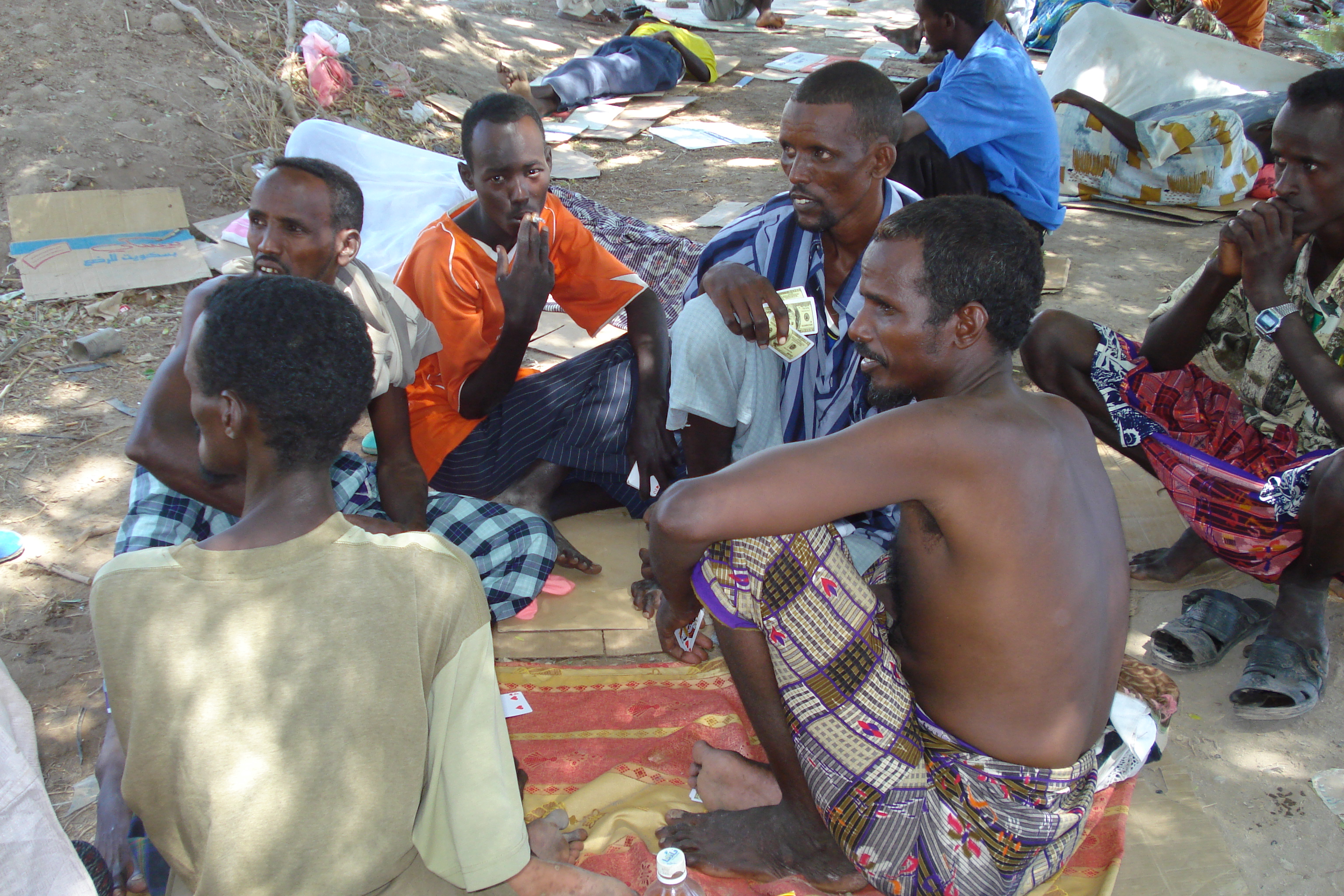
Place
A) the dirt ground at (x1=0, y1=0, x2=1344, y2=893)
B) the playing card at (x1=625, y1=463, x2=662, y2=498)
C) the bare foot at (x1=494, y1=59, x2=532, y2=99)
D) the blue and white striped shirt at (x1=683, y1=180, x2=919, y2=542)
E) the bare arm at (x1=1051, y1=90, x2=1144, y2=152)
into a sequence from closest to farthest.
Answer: the dirt ground at (x1=0, y1=0, x2=1344, y2=893) < the blue and white striped shirt at (x1=683, y1=180, x2=919, y2=542) < the playing card at (x1=625, y1=463, x2=662, y2=498) < the bare foot at (x1=494, y1=59, x2=532, y2=99) < the bare arm at (x1=1051, y1=90, x2=1144, y2=152)

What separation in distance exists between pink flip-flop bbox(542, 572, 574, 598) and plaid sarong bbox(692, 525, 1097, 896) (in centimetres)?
120

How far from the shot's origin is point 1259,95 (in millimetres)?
5770

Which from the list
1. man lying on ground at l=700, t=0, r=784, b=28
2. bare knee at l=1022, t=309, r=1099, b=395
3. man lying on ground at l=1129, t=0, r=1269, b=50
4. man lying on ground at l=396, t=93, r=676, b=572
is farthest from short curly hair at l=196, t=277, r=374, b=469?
man lying on ground at l=700, t=0, r=784, b=28

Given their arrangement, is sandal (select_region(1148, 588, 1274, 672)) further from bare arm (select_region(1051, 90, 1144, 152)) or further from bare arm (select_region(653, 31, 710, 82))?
bare arm (select_region(653, 31, 710, 82))

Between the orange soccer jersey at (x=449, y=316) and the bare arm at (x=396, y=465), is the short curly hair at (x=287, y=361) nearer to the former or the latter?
the bare arm at (x=396, y=465)

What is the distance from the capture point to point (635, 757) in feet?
7.57

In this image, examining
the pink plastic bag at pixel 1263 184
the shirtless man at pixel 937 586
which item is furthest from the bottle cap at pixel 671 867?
the pink plastic bag at pixel 1263 184

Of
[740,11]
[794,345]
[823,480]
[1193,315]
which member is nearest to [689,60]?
[740,11]

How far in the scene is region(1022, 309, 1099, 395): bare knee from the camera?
2.92m

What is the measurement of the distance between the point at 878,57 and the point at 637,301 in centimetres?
691

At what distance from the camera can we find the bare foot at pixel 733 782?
2.08 m

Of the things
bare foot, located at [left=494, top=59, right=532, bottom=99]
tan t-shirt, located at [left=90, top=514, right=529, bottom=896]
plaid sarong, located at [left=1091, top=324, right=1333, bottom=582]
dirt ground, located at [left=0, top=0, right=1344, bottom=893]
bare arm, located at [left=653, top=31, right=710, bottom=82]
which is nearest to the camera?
tan t-shirt, located at [left=90, top=514, right=529, bottom=896]

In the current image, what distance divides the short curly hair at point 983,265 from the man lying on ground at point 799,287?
0.84m

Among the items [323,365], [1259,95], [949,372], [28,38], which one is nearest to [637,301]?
[949,372]
